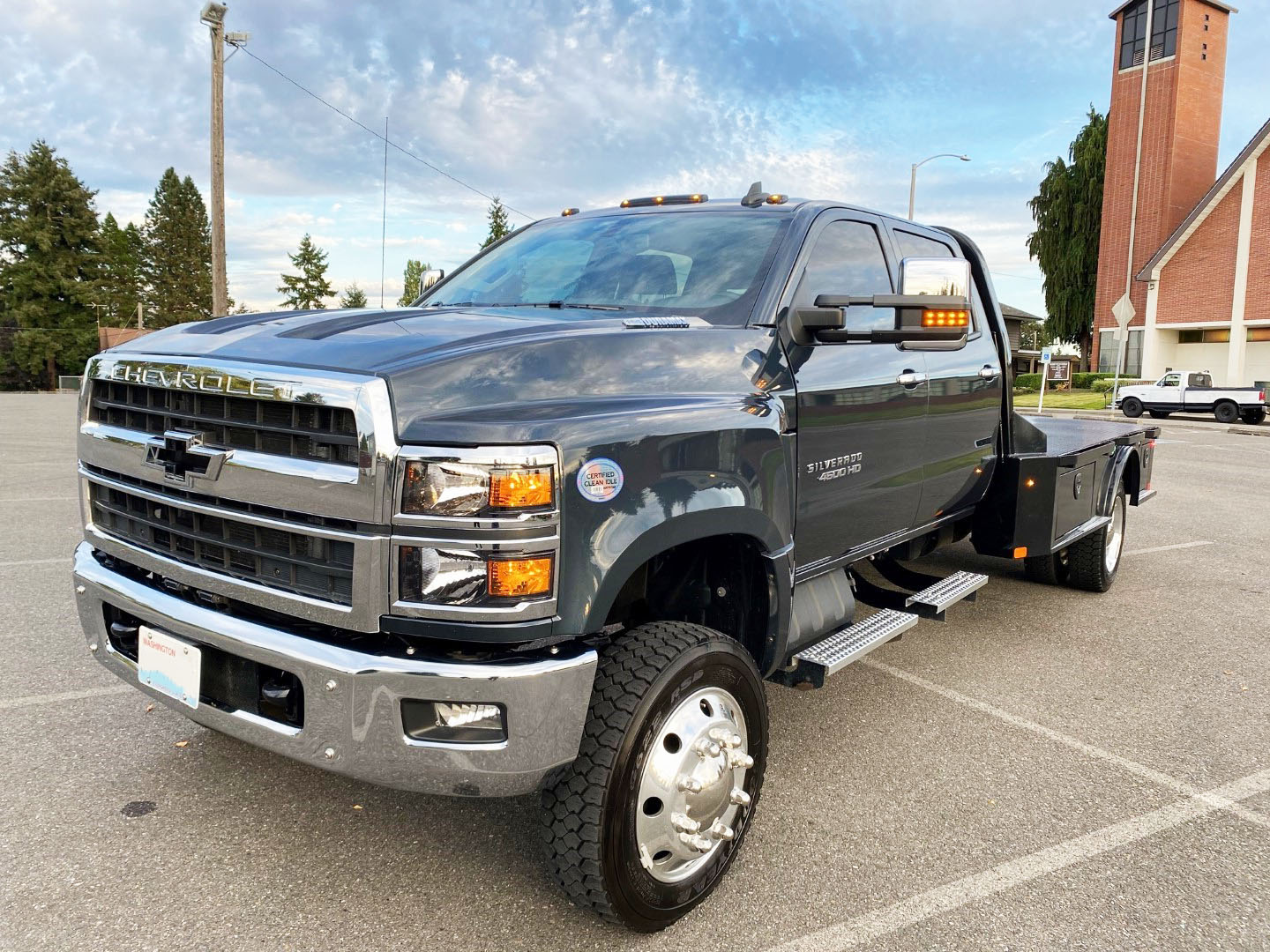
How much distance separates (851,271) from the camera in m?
3.81

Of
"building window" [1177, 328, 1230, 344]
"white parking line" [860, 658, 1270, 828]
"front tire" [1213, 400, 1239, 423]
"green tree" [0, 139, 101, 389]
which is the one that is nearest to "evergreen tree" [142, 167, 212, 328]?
"green tree" [0, 139, 101, 389]

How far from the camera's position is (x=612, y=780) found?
2346 millimetres

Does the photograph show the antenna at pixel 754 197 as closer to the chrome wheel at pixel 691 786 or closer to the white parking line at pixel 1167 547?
the chrome wheel at pixel 691 786

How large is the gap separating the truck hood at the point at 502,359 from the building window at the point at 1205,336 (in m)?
43.2

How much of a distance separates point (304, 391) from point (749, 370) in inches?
54.1

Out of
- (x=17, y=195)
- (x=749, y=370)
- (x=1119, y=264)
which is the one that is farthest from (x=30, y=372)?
(x=749, y=370)

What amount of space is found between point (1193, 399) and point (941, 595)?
99.3 ft

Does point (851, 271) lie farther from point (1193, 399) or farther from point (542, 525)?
point (1193, 399)

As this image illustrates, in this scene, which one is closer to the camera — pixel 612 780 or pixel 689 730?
pixel 612 780

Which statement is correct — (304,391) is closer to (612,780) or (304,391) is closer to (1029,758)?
(612,780)

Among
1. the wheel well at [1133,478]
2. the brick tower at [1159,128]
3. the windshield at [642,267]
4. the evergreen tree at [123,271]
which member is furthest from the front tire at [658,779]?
the evergreen tree at [123,271]

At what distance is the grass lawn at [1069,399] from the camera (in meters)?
34.2

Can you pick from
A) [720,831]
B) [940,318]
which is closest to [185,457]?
[720,831]

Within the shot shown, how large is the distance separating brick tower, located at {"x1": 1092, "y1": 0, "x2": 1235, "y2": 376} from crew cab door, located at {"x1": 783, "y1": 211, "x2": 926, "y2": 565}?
1715 inches
